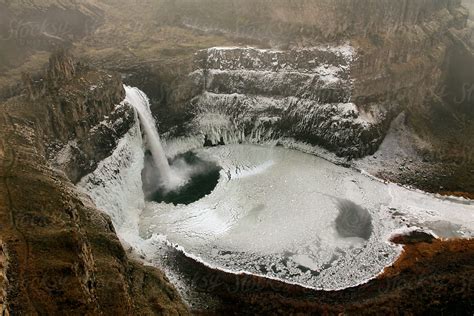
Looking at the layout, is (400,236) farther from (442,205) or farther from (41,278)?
(41,278)

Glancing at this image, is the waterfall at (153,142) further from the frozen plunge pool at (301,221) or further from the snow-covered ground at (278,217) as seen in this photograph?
the frozen plunge pool at (301,221)

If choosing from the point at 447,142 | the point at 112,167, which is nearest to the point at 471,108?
the point at 447,142

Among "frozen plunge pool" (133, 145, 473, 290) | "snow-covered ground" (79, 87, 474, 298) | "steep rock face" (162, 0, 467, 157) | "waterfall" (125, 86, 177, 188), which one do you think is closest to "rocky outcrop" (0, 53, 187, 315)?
"snow-covered ground" (79, 87, 474, 298)

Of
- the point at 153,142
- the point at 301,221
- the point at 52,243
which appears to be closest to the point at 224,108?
the point at 153,142

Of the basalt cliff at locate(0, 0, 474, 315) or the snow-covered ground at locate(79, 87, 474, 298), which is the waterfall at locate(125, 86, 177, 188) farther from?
the basalt cliff at locate(0, 0, 474, 315)

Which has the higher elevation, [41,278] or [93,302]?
[41,278]

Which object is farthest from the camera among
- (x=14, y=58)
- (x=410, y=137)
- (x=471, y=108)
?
A: (x=471, y=108)

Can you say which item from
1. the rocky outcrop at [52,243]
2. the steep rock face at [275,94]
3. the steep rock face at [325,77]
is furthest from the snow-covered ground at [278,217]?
the rocky outcrop at [52,243]
